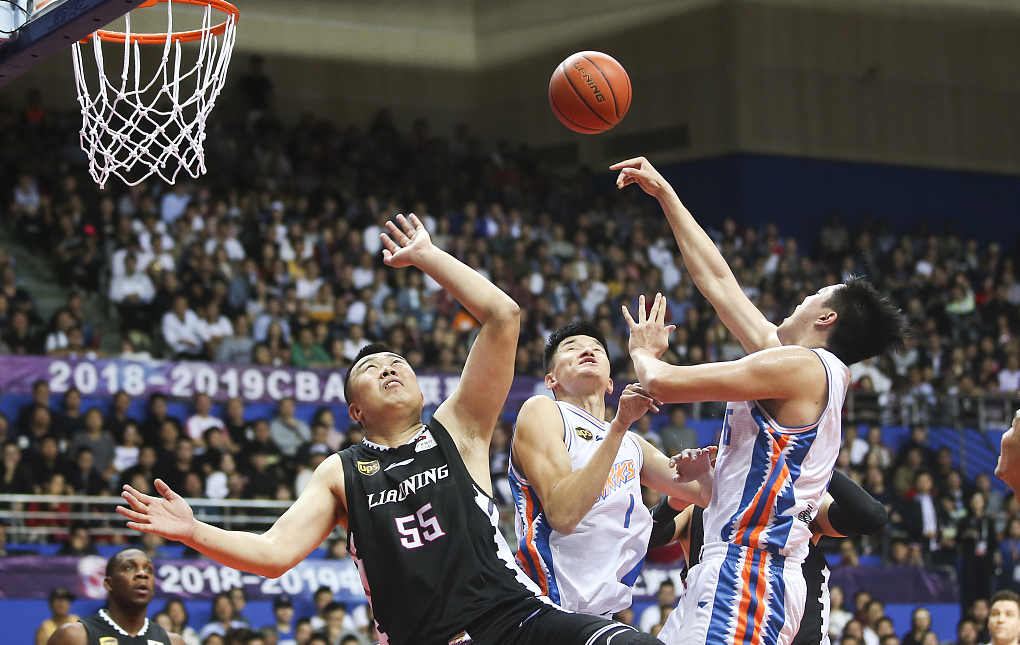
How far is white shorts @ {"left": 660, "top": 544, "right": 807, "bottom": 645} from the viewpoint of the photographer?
13.8 ft

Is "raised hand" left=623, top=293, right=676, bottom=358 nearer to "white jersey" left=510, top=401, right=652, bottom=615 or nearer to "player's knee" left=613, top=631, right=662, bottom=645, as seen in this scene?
"white jersey" left=510, top=401, right=652, bottom=615

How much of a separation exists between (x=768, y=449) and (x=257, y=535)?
1765mm

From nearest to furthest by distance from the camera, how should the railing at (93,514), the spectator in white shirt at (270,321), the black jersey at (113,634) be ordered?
the black jersey at (113,634), the railing at (93,514), the spectator in white shirt at (270,321)

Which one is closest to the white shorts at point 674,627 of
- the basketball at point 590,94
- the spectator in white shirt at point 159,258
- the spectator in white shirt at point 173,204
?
the basketball at point 590,94

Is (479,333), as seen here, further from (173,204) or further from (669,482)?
(173,204)

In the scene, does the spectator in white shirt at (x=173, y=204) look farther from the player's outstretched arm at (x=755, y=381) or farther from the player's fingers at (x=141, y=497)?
the player's outstretched arm at (x=755, y=381)

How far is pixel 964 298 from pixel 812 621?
50.8 ft

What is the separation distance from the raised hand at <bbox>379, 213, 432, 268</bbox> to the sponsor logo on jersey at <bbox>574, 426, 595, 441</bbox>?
121 cm

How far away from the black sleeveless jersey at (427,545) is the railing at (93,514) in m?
6.59

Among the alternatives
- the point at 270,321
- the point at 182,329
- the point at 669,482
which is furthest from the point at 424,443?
the point at 270,321

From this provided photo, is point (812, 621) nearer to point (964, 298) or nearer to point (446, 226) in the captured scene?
point (446, 226)

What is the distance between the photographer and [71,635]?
609 cm

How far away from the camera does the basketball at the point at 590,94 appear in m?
6.62

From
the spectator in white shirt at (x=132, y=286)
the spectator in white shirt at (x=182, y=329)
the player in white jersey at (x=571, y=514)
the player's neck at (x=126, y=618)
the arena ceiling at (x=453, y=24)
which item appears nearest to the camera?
the player in white jersey at (x=571, y=514)
